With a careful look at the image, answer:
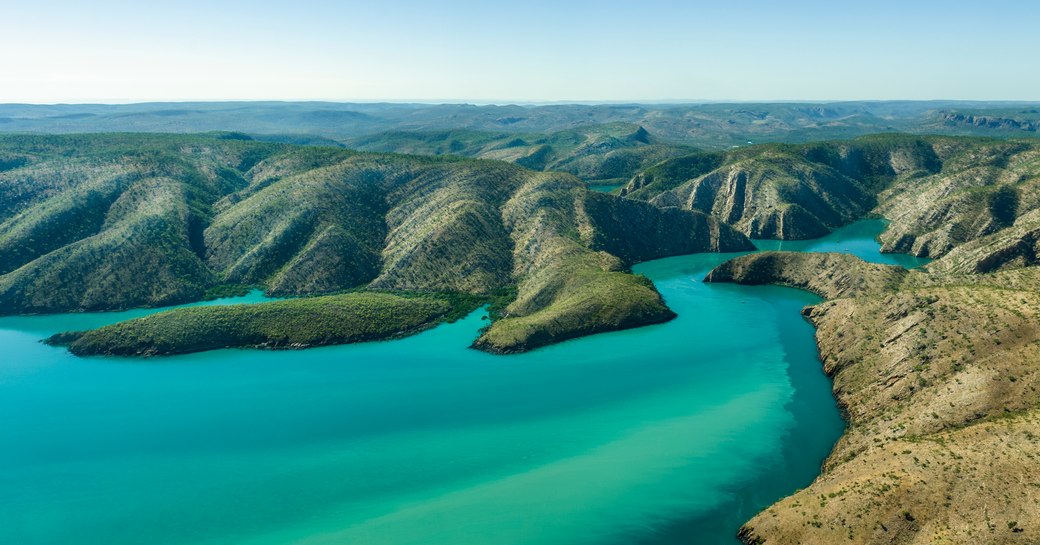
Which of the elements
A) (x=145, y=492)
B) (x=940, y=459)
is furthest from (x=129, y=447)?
(x=940, y=459)

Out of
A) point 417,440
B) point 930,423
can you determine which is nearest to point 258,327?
point 417,440

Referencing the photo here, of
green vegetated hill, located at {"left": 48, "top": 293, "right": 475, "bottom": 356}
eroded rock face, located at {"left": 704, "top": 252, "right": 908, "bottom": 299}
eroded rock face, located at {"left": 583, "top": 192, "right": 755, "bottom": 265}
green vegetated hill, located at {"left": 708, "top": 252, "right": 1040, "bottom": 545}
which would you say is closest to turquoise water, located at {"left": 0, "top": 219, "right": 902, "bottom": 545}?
green vegetated hill, located at {"left": 48, "top": 293, "right": 475, "bottom": 356}

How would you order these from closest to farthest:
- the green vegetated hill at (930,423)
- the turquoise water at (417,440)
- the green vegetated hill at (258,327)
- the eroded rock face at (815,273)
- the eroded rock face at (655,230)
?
1. the green vegetated hill at (930,423)
2. the turquoise water at (417,440)
3. the green vegetated hill at (258,327)
4. the eroded rock face at (815,273)
5. the eroded rock face at (655,230)

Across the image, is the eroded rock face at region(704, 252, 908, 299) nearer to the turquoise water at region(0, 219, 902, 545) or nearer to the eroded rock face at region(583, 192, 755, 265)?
the turquoise water at region(0, 219, 902, 545)

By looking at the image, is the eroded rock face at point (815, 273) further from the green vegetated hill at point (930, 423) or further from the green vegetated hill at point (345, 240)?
the green vegetated hill at point (345, 240)

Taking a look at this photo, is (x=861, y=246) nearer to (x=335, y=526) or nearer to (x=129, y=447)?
(x=335, y=526)

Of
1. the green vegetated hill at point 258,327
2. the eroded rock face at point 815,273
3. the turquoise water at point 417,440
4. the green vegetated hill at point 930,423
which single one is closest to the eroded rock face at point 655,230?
the eroded rock face at point 815,273
